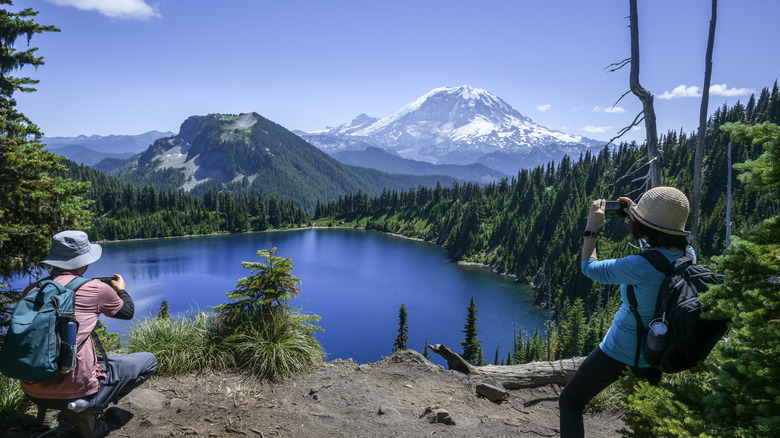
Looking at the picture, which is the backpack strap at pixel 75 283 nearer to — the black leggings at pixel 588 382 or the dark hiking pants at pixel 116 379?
the dark hiking pants at pixel 116 379

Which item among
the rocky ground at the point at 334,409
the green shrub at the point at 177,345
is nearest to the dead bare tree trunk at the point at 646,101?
the rocky ground at the point at 334,409

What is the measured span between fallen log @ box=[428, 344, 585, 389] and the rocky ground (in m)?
0.17

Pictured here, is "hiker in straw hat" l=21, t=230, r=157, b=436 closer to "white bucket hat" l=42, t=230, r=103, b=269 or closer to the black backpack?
"white bucket hat" l=42, t=230, r=103, b=269

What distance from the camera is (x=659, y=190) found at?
3.56m

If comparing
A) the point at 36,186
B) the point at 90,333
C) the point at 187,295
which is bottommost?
the point at 187,295

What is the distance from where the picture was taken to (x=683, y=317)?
3.04 metres

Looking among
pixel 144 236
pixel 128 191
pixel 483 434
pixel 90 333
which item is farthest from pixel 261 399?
pixel 128 191

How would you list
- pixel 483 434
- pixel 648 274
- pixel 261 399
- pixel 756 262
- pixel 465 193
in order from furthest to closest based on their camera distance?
pixel 465 193
pixel 261 399
pixel 483 434
pixel 648 274
pixel 756 262

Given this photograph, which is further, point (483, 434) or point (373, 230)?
point (373, 230)

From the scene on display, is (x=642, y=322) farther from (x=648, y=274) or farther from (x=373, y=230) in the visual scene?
(x=373, y=230)

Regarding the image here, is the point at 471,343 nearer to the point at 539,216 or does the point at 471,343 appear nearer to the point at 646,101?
the point at 646,101

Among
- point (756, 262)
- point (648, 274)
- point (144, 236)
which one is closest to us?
point (756, 262)

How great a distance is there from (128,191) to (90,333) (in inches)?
8168

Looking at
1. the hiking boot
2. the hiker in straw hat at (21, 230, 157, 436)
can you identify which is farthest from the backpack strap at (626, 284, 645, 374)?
the hiking boot
